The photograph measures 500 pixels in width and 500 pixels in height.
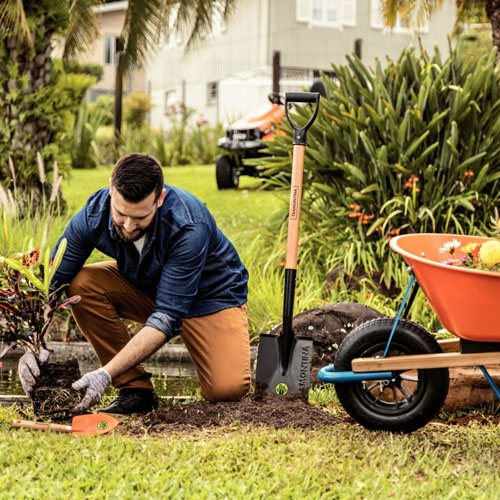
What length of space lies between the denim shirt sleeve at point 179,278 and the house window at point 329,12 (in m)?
20.8

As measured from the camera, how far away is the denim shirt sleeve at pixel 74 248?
4039 mm

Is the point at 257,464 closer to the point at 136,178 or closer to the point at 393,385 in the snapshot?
the point at 393,385

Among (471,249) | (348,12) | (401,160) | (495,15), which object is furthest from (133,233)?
(348,12)

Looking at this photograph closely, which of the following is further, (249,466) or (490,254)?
(490,254)

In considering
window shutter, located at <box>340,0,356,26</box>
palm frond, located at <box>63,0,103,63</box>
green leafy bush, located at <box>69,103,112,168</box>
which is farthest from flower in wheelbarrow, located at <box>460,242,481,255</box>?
window shutter, located at <box>340,0,356,26</box>

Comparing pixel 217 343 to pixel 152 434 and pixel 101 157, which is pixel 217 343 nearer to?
pixel 152 434

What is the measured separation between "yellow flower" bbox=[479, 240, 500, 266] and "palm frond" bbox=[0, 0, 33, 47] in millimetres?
4906

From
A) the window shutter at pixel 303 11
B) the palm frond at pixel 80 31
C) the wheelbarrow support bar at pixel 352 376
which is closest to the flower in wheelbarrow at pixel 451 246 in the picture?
the wheelbarrow support bar at pixel 352 376

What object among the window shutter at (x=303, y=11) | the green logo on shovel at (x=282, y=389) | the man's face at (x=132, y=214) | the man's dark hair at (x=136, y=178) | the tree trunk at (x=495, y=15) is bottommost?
the green logo on shovel at (x=282, y=389)

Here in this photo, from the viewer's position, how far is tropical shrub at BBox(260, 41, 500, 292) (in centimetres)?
623

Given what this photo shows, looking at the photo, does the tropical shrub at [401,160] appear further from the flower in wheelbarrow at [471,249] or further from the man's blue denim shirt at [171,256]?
the flower in wheelbarrow at [471,249]

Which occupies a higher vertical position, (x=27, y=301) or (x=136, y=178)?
(x=136, y=178)

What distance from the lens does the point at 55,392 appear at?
3811 millimetres

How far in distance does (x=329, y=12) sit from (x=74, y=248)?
21.8 m
